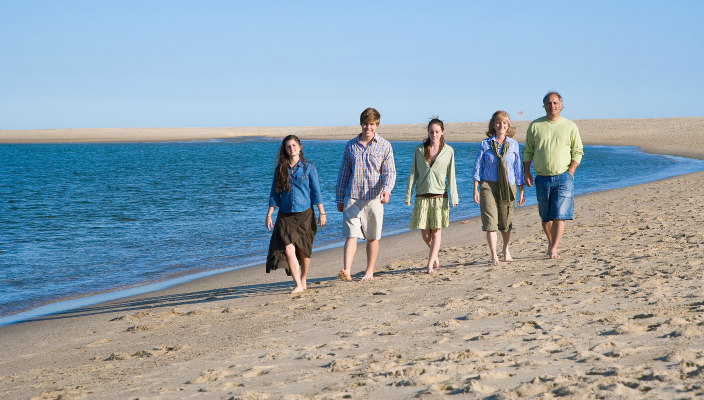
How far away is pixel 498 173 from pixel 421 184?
792 mm

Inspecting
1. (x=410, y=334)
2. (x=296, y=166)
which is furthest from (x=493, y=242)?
(x=410, y=334)

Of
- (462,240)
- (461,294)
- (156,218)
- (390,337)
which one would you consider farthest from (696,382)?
(156,218)

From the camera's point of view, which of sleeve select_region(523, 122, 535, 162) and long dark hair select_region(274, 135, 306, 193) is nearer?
long dark hair select_region(274, 135, 306, 193)

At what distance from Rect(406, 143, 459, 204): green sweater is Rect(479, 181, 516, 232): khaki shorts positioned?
0.37 m

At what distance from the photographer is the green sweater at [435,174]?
6.76 m

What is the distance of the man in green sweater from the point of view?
6875 mm

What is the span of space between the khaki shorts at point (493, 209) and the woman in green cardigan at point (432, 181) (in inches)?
14.6

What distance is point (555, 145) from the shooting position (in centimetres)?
687

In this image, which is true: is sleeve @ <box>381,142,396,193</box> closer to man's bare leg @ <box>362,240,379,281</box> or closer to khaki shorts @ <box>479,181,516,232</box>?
man's bare leg @ <box>362,240,379,281</box>

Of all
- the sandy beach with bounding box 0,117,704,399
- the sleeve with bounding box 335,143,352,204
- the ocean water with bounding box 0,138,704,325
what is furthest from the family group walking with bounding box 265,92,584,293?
the ocean water with bounding box 0,138,704,325

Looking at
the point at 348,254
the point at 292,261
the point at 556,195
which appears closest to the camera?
the point at 292,261

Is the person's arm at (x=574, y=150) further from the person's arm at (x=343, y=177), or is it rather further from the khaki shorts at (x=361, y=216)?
the person's arm at (x=343, y=177)

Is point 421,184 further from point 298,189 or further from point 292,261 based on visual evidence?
point 292,261

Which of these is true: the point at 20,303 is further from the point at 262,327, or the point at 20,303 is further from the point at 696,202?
the point at 696,202
